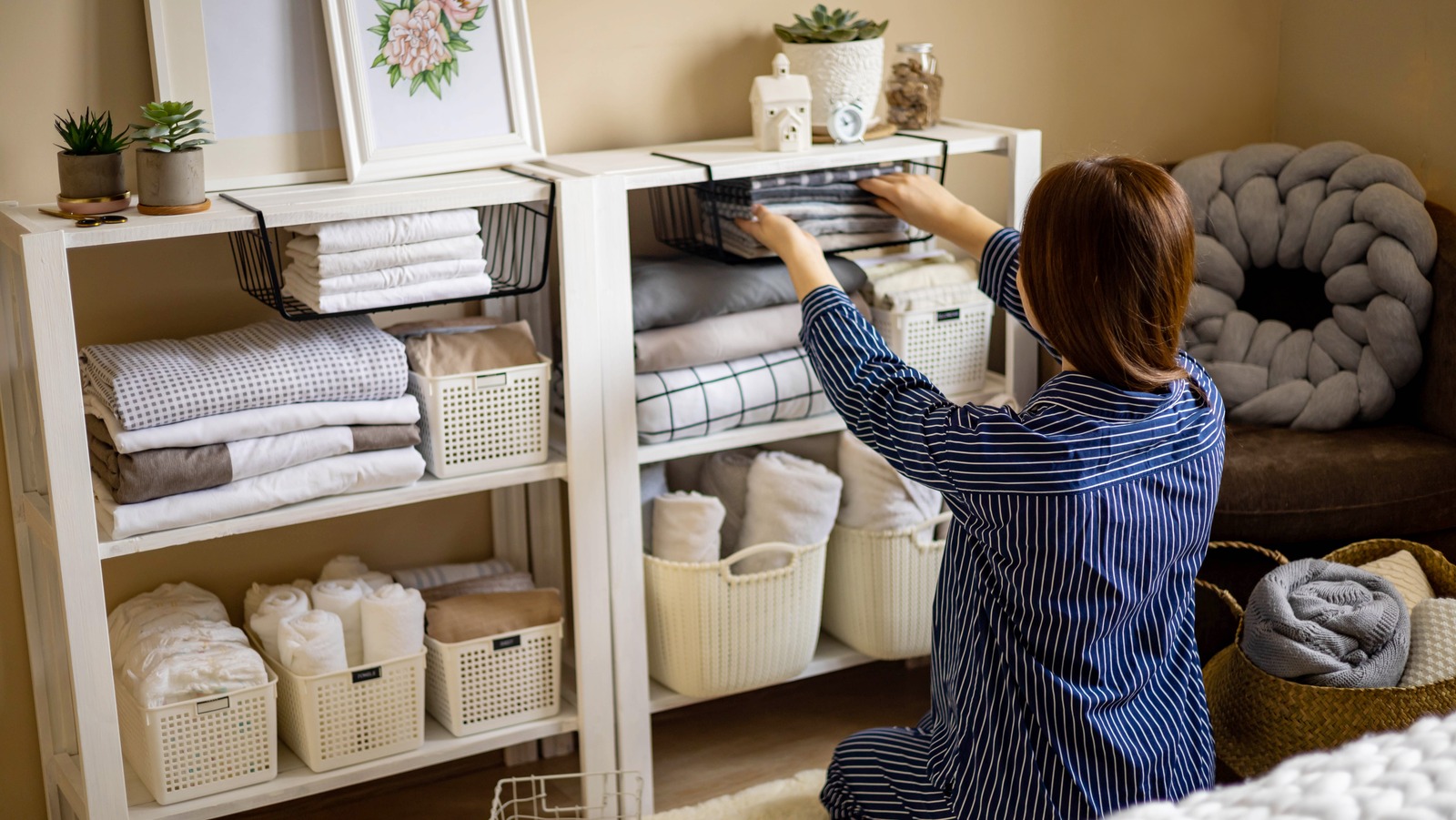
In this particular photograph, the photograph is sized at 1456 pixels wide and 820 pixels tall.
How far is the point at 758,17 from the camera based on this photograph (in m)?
2.27

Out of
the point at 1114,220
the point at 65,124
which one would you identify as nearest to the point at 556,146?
the point at 65,124

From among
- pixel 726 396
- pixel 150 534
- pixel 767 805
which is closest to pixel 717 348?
pixel 726 396

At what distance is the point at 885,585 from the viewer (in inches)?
84.7

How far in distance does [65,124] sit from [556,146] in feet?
2.31

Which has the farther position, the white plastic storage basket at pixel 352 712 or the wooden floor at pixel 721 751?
the wooden floor at pixel 721 751

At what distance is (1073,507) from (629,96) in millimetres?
1130

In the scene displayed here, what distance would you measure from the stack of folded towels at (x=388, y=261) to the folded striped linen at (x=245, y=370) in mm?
73

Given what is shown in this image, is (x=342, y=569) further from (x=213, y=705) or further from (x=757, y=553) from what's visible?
(x=757, y=553)

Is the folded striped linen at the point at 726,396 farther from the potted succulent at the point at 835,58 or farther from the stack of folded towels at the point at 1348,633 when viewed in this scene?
the stack of folded towels at the point at 1348,633

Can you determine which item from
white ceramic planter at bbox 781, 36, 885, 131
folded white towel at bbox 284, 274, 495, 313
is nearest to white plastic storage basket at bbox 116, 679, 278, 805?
folded white towel at bbox 284, 274, 495, 313

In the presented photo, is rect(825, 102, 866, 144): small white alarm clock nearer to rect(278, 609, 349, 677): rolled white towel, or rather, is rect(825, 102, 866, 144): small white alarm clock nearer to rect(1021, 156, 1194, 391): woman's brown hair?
rect(1021, 156, 1194, 391): woman's brown hair

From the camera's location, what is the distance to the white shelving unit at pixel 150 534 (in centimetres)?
159

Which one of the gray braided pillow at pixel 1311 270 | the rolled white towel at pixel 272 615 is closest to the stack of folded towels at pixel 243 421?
the rolled white towel at pixel 272 615

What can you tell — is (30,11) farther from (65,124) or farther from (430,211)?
(430,211)
